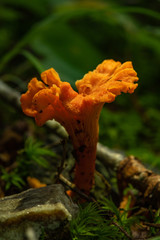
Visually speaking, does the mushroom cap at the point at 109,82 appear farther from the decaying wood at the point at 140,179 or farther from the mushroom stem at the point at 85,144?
the decaying wood at the point at 140,179

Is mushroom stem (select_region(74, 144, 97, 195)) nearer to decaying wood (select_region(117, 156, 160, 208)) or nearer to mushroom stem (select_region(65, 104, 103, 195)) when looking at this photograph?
mushroom stem (select_region(65, 104, 103, 195))

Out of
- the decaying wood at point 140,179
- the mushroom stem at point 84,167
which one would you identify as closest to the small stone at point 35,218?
the mushroom stem at point 84,167

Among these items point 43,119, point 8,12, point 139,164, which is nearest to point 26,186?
point 43,119

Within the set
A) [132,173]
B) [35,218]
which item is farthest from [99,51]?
[35,218]

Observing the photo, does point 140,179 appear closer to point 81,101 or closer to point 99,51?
point 81,101

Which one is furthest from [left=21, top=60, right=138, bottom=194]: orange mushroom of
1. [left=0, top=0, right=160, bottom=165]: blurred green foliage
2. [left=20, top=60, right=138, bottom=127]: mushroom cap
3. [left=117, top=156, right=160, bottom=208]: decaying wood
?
[left=0, top=0, right=160, bottom=165]: blurred green foliage
